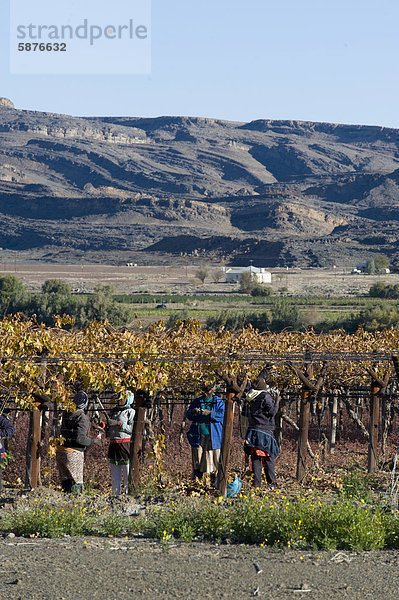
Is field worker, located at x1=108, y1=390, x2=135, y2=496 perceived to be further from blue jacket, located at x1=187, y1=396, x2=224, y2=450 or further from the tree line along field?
the tree line along field

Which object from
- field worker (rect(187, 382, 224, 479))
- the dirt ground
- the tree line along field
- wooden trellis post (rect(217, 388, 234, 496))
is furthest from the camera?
the dirt ground

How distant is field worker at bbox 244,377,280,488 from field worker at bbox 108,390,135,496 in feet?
4.96

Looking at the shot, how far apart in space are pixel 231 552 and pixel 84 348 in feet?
15.9

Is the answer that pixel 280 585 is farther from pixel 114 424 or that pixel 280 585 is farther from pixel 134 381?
pixel 134 381

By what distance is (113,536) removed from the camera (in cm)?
807

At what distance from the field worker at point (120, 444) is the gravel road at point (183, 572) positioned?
2694 millimetres

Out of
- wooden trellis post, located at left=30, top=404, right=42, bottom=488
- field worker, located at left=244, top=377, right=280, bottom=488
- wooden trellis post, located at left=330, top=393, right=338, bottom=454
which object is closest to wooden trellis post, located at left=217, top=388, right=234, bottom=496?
field worker, located at left=244, top=377, right=280, bottom=488

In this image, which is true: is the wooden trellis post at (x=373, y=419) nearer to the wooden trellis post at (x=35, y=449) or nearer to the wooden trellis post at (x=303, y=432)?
the wooden trellis post at (x=303, y=432)

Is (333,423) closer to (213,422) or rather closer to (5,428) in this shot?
(213,422)

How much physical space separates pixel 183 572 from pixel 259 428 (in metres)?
3.60

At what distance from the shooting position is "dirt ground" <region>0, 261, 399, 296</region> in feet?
275

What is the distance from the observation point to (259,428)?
1009cm

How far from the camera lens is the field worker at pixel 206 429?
10.9 m

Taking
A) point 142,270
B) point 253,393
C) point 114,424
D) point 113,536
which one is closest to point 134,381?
A: point 114,424
